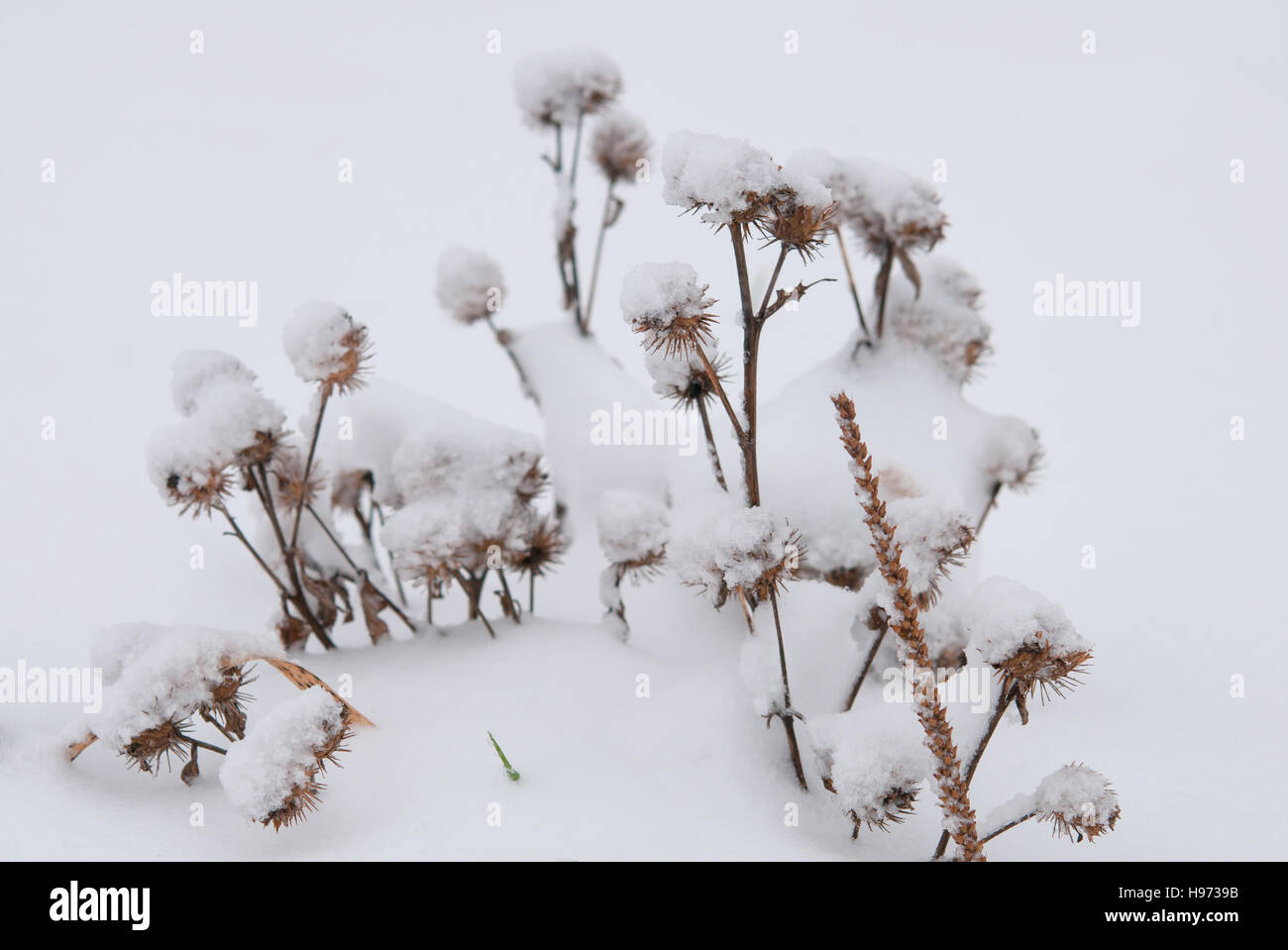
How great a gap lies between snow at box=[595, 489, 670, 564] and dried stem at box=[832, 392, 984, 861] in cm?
27

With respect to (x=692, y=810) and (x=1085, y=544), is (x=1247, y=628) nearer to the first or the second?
(x=1085, y=544)

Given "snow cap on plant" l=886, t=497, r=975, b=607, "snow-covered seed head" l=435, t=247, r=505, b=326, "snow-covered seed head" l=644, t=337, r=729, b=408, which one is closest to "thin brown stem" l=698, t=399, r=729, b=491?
"snow-covered seed head" l=644, t=337, r=729, b=408

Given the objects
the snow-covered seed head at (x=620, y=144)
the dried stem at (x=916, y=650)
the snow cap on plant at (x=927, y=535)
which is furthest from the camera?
the snow-covered seed head at (x=620, y=144)

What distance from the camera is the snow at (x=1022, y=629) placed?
1.78 ft

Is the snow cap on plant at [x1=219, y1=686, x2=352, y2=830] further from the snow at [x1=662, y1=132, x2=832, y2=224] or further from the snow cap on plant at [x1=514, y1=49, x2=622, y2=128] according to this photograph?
the snow cap on plant at [x1=514, y1=49, x2=622, y2=128]

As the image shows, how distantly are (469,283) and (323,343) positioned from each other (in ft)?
1.05

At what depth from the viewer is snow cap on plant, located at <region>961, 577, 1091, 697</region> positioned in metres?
0.54

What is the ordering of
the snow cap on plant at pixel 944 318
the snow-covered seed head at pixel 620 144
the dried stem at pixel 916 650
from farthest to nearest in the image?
1. the snow-covered seed head at pixel 620 144
2. the snow cap on plant at pixel 944 318
3. the dried stem at pixel 916 650

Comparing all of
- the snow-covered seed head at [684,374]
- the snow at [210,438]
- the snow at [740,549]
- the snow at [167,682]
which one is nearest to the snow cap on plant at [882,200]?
the snow-covered seed head at [684,374]

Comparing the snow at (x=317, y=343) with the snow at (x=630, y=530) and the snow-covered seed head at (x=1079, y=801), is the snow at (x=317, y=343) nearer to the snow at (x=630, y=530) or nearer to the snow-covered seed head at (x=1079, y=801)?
the snow at (x=630, y=530)

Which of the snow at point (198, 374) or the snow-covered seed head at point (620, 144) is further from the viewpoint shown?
the snow-covered seed head at point (620, 144)

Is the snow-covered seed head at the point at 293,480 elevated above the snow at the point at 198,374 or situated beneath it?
situated beneath

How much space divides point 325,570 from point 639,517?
0.31m

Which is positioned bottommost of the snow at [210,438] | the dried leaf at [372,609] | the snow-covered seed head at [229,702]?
the snow-covered seed head at [229,702]
